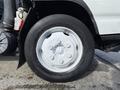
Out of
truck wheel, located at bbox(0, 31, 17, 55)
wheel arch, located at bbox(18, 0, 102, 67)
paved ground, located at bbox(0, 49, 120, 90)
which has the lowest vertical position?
paved ground, located at bbox(0, 49, 120, 90)

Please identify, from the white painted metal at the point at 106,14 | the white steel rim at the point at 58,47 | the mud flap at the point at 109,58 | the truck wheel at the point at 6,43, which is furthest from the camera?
the mud flap at the point at 109,58

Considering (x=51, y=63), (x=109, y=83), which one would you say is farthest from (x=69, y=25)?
(x=109, y=83)

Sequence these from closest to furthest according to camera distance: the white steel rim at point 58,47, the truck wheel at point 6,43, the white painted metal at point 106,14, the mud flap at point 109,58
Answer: the white painted metal at point 106,14 < the white steel rim at point 58,47 < the truck wheel at point 6,43 < the mud flap at point 109,58

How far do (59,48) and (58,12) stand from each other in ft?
1.69

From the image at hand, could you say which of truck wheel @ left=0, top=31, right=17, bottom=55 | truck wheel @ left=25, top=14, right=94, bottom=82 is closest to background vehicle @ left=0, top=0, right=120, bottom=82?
truck wheel @ left=25, top=14, right=94, bottom=82

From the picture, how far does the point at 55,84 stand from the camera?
4.51 m

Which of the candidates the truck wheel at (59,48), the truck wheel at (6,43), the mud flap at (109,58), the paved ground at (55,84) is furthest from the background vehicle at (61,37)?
the mud flap at (109,58)

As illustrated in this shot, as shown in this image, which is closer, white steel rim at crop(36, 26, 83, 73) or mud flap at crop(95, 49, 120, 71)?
white steel rim at crop(36, 26, 83, 73)

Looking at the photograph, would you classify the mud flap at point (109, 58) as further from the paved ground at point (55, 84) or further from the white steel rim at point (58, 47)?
the white steel rim at point (58, 47)

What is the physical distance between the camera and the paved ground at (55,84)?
4438 millimetres

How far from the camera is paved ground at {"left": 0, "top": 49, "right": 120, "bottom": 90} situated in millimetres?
4438

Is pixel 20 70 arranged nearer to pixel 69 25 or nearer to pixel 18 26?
pixel 18 26

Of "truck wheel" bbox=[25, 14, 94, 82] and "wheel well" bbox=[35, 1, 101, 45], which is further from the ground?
"wheel well" bbox=[35, 1, 101, 45]

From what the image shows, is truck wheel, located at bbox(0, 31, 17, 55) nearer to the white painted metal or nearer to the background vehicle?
the background vehicle
